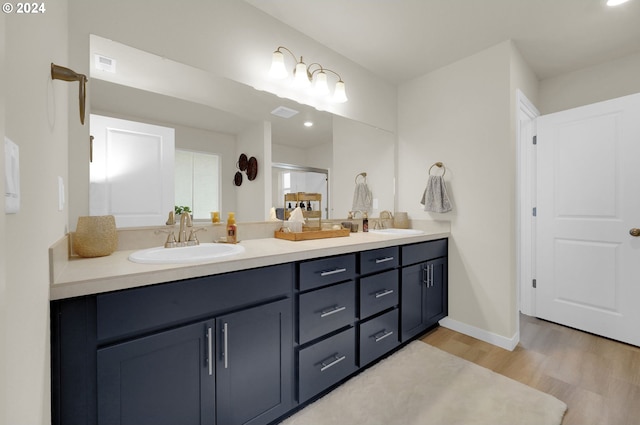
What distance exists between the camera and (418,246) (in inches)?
85.2

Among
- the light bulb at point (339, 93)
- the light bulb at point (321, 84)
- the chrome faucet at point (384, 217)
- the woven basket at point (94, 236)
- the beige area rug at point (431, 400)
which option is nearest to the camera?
the woven basket at point (94, 236)

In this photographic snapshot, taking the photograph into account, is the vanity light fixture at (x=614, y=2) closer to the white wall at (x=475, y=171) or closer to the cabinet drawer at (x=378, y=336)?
the white wall at (x=475, y=171)

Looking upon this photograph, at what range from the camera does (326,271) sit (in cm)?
150

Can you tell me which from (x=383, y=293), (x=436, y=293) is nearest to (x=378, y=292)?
(x=383, y=293)

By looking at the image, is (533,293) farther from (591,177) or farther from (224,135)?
(224,135)

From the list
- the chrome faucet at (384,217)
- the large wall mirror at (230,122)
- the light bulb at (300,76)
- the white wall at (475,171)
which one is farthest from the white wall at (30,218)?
the white wall at (475,171)

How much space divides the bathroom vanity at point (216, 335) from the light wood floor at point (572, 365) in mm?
910

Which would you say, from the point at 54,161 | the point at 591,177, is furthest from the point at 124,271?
the point at 591,177

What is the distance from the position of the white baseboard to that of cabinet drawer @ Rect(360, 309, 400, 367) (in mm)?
831

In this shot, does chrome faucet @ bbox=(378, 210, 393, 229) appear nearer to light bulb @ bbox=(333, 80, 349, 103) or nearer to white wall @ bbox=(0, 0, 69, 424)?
light bulb @ bbox=(333, 80, 349, 103)

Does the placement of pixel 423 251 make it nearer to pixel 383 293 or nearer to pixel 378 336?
pixel 383 293

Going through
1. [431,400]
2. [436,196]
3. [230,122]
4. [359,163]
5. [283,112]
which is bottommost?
[431,400]

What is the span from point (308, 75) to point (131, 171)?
4.53ft

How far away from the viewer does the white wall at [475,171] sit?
7.11ft
